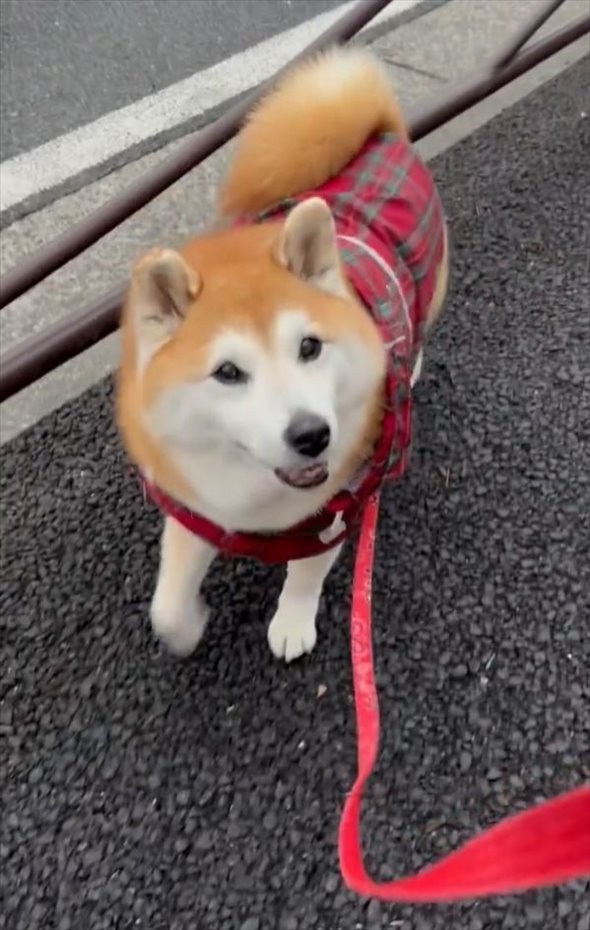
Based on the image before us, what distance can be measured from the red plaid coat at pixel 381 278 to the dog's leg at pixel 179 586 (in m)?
0.06

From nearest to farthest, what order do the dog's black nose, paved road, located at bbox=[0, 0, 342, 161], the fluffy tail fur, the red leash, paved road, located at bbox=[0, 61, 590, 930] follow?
the red leash
the dog's black nose
paved road, located at bbox=[0, 61, 590, 930]
the fluffy tail fur
paved road, located at bbox=[0, 0, 342, 161]

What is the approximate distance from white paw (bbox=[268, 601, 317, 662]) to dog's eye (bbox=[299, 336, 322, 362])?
1.65 feet

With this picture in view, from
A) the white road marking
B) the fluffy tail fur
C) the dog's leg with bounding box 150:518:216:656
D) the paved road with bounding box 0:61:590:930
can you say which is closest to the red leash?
the paved road with bounding box 0:61:590:930

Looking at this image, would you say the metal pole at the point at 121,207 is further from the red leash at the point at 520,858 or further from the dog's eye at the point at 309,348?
the red leash at the point at 520,858

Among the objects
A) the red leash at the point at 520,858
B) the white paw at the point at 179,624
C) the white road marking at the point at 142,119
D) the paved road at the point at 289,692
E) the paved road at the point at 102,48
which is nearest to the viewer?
the red leash at the point at 520,858

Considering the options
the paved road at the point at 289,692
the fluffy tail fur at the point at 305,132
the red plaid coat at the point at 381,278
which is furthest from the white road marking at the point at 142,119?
the red plaid coat at the point at 381,278

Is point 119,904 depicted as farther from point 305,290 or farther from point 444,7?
point 444,7

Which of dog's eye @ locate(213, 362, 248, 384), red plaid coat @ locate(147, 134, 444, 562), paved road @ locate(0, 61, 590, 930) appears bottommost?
paved road @ locate(0, 61, 590, 930)

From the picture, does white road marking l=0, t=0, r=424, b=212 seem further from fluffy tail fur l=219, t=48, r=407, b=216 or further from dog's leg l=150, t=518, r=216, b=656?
dog's leg l=150, t=518, r=216, b=656

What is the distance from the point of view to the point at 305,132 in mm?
1593

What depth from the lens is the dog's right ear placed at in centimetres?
108

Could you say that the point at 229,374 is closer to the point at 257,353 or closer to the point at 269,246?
the point at 257,353

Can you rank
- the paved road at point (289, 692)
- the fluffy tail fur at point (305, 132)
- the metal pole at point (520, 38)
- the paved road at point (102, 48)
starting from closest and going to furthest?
the paved road at point (289, 692)
the fluffy tail fur at point (305, 132)
the metal pole at point (520, 38)
the paved road at point (102, 48)

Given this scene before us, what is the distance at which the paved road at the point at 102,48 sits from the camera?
8.97ft
